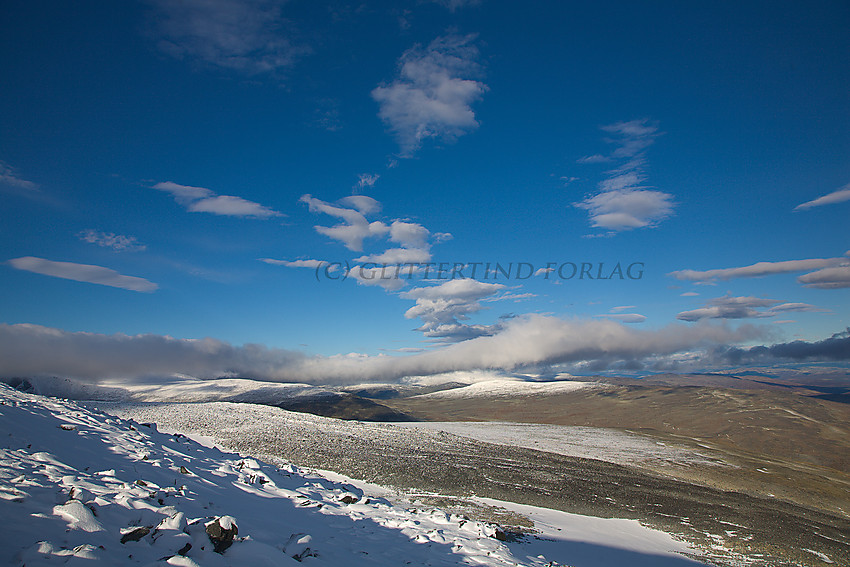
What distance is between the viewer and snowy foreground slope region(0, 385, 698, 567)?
6.23 m

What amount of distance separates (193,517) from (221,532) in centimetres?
189

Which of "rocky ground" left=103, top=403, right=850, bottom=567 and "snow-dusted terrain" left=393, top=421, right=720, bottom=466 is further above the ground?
"rocky ground" left=103, top=403, right=850, bottom=567

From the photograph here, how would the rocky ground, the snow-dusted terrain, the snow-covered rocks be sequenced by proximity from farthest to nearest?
the snow-dusted terrain, the rocky ground, the snow-covered rocks

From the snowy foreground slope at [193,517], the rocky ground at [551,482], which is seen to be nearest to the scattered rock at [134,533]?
the snowy foreground slope at [193,517]

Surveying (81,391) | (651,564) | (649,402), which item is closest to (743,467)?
(651,564)

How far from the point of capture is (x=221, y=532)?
23.4ft

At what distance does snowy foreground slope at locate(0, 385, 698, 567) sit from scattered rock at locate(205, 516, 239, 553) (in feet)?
0.06

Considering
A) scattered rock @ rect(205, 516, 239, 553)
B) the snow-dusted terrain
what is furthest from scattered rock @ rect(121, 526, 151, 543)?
the snow-dusted terrain

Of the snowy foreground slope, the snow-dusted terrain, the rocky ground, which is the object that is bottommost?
the snow-dusted terrain

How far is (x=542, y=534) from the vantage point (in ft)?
51.4

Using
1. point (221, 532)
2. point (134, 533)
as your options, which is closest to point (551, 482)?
point (221, 532)

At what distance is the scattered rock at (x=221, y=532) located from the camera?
6.93 meters

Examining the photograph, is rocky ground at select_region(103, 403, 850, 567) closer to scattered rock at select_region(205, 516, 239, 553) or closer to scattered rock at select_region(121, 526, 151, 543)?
scattered rock at select_region(205, 516, 239, 553)

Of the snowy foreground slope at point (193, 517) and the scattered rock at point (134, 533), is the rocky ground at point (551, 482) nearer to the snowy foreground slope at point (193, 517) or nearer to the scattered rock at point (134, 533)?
the snowy foreground slope at point (193, 517)
